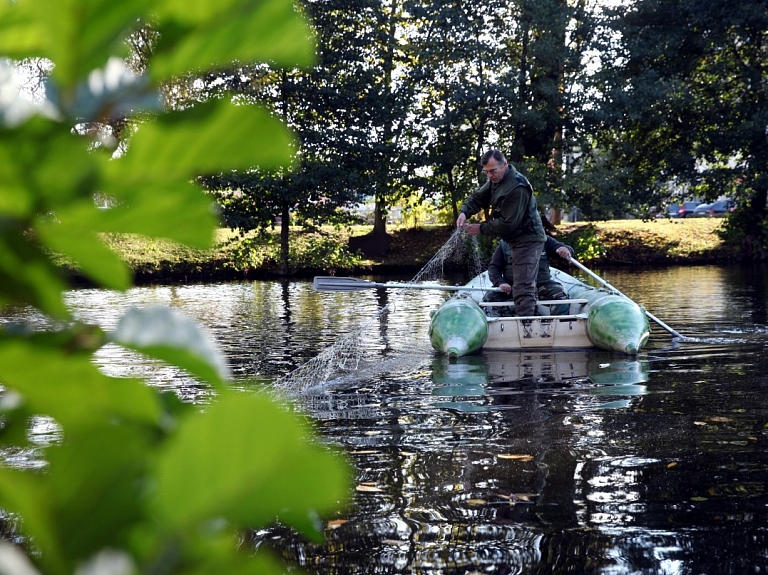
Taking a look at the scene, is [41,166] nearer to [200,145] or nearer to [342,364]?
[200,145]

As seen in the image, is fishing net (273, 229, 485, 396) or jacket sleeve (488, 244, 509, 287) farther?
jacket sleeve (488, 244, 509, 287)

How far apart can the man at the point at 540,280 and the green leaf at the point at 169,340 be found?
11.0m

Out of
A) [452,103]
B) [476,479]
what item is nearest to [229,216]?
[452,103]

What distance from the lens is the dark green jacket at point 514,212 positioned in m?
10.2

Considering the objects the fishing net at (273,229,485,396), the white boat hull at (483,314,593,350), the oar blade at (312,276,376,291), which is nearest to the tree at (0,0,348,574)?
the fishing net at (273,229,485,396)

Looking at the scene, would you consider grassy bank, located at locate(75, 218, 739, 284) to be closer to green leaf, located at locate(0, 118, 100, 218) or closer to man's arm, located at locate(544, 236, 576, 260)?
man's arm, located at locate(544, 236, 576, 260)

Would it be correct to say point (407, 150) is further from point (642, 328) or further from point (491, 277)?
point (642, 328)

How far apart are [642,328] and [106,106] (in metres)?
10.1

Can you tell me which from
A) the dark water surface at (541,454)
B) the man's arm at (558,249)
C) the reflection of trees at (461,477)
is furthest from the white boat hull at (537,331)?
the reflection of trees at (461,477)

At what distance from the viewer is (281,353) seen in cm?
1086

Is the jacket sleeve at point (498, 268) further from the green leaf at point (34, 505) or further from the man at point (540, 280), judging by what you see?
the green leaf at point (34, 505)

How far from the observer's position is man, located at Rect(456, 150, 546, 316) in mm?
10148

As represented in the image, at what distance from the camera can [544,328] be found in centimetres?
1036

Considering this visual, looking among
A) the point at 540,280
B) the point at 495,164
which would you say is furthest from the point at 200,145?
the point at 540,280
